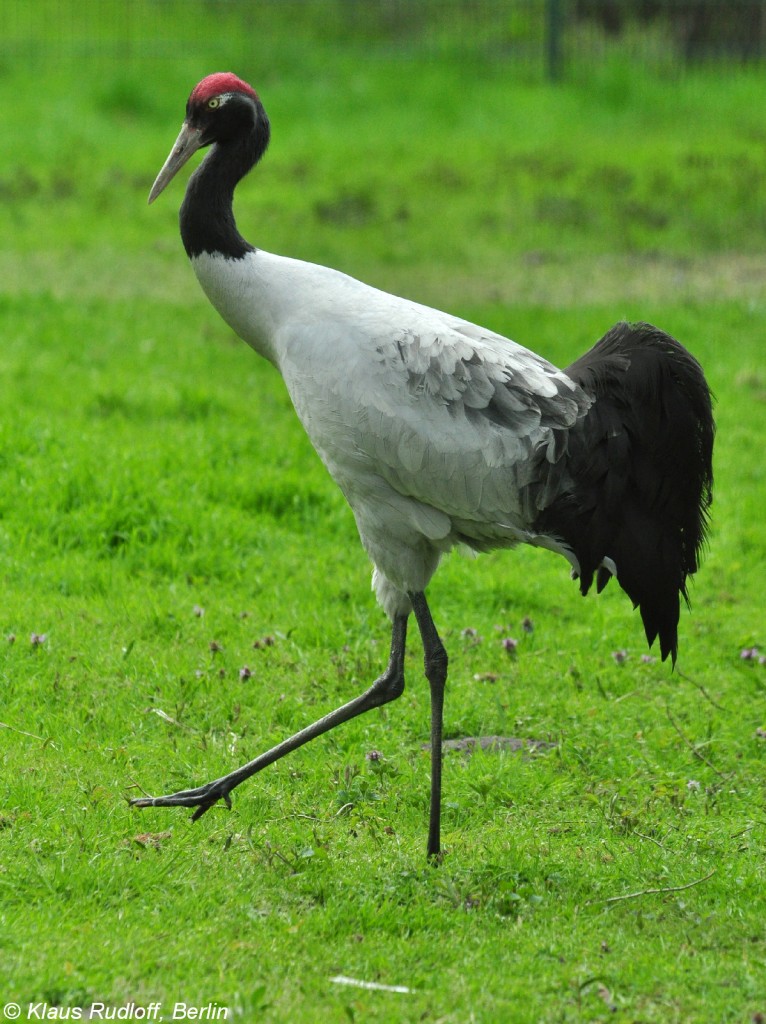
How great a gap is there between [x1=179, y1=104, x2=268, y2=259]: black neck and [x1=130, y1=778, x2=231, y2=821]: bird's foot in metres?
1.71

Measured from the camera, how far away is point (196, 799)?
439cm

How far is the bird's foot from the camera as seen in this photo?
172 inches

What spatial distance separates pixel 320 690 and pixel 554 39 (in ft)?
38.8

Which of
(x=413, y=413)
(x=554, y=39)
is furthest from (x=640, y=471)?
(x=554, y=39)

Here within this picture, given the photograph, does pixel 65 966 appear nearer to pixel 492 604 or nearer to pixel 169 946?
pixel 169 946

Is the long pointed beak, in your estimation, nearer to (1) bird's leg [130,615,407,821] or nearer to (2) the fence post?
(1) bird's leg [130,615,407,821]

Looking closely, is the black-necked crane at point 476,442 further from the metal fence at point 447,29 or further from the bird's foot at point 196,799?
the metal fence at point 447,29

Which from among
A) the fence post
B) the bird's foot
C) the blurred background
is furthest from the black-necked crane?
A: the fence post

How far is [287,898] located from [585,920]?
84 centimetres

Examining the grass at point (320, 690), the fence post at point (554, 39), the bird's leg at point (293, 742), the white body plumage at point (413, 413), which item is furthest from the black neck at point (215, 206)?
the fence post at point (554, 39)

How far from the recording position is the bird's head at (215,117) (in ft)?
16.1

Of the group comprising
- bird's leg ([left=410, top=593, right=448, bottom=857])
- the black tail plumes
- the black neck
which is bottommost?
bird's leg ([left=410, top=593, right=448, bottom=857])

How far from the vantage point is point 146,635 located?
559 centimetres

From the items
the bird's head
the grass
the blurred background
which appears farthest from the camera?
the blurred background
